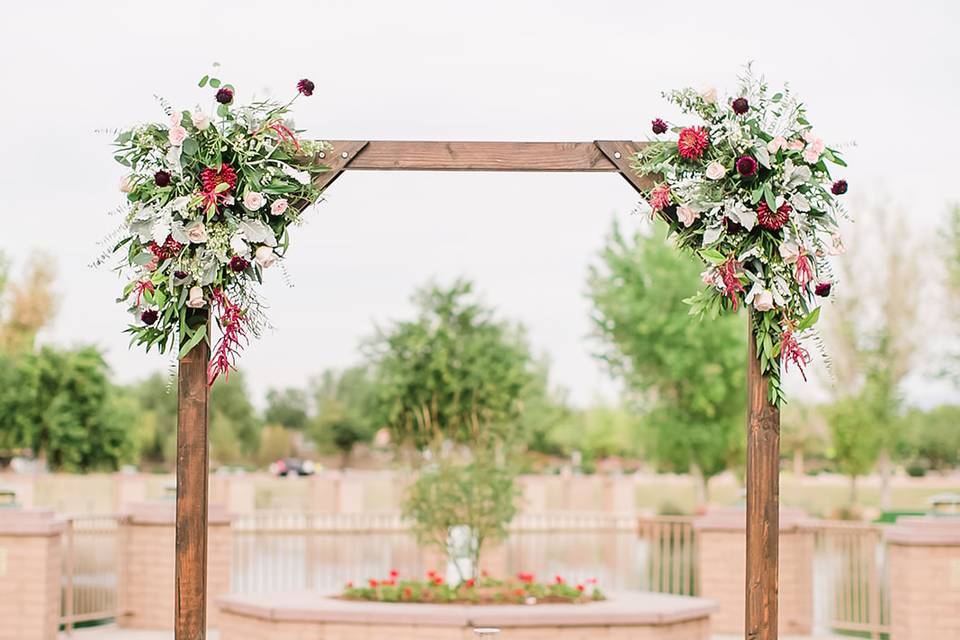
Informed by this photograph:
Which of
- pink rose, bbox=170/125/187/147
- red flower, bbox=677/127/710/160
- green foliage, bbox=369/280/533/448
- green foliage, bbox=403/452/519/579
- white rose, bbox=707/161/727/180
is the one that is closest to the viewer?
pink rose, bbox=170/125/187/147

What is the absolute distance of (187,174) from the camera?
7168mm

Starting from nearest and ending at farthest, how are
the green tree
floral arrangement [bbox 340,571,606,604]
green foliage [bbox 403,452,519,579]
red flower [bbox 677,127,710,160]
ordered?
red flower [bbox 677,127,710,160] → floral arrangement [bbox 340,571,606,604] → green foliage [bbox 403,452,519,579] → the green tree

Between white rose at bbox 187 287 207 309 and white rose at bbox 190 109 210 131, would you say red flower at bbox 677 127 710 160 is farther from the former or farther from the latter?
white rose at bbox 187 287 207 309

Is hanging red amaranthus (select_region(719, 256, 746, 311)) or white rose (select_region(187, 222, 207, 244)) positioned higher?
white rose (select_region(187, 222, 207, 244))

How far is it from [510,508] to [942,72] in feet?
50.6

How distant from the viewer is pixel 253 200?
7.04 meters

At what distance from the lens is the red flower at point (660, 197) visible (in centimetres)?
725

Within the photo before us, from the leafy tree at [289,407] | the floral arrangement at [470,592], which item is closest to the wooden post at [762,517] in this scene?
the floral arrangement at [470,592]

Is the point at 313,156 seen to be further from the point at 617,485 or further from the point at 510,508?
the point at 617,485

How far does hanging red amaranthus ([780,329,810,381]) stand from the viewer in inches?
283

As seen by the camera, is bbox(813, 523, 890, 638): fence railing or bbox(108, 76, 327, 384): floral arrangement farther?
bbox(813, 523, 890, 638): fence railing

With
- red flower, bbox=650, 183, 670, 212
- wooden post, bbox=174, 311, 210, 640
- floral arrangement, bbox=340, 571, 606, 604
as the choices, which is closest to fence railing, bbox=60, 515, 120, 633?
floral arrangement, bbox=340, 571, 606, 604

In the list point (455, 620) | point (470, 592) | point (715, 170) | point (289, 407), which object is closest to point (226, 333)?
point (715, 170)

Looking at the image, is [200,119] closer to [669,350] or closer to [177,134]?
[177,134]
